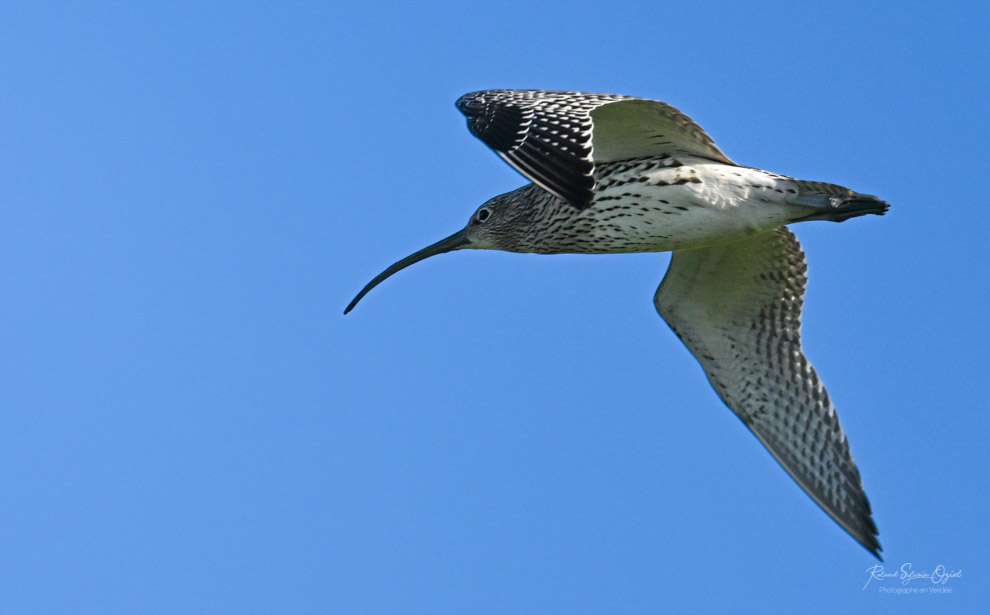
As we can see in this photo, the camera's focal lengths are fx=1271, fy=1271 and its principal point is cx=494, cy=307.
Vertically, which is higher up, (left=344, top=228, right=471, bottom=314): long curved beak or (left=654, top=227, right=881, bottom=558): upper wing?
(left=344, top=228, right=471, bottom=314): long curved beak

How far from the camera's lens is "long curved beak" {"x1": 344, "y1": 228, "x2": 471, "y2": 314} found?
11898mm

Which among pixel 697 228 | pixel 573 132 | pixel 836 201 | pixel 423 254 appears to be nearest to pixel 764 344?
pixel 697 228

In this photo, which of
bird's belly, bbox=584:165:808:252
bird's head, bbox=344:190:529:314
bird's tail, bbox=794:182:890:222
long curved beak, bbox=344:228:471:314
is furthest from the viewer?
long curved beak, bbox=344:228:471:314

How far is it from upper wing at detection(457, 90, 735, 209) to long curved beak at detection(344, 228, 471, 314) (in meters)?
2.10

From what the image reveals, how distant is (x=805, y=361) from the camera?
11.7 m

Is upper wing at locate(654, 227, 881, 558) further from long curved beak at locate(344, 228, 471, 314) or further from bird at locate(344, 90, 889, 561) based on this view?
long curved beak at locate(344, 228, 471, 314)

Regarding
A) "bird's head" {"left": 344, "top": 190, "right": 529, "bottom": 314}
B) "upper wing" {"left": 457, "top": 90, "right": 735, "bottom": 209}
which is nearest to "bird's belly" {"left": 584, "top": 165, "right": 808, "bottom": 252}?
"upper wing" {"left": 457, "top": 90, "right": 735, "bottom": 209}

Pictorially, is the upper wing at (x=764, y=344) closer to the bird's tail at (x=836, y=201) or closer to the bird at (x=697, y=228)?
the bird at (x=697, y=228)

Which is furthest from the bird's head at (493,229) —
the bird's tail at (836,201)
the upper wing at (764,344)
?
the bird's tail at (836,201)

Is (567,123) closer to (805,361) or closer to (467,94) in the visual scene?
(467,94)

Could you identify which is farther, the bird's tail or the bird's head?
the bird's head

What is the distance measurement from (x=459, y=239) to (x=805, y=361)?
11.1 ft

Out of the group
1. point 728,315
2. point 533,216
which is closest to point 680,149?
point 533,216

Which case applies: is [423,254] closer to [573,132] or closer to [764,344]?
[764,344]
